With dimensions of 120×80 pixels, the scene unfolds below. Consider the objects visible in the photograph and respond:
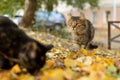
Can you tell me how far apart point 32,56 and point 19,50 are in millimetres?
303

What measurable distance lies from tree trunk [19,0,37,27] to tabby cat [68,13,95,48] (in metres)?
13.0

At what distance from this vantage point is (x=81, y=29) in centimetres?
1101

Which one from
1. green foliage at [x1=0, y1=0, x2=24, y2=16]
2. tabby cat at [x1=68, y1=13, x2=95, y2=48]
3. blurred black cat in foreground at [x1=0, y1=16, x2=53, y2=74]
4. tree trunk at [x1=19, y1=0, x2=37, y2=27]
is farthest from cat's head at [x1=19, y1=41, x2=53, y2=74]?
green foliage at [x1=0, y1=0, x2=24, y2=16]

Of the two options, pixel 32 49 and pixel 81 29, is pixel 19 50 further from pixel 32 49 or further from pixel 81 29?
pixel 81 29

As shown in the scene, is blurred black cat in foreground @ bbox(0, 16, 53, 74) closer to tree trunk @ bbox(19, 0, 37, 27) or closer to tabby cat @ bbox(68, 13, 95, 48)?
tabby cat @ bbox(68, 13, 95, 48)

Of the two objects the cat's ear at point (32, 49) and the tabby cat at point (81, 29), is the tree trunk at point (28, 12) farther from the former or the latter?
the cat's ear at point (32, 49)

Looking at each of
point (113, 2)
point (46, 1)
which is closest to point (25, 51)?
point (46, 1)

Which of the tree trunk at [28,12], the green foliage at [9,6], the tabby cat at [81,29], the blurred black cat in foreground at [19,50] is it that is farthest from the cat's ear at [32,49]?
the green foliage at [9,6]

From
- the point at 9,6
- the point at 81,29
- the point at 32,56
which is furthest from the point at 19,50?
the point at 9,6

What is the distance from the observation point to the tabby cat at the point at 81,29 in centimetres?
1091

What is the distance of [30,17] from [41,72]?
19175 mm

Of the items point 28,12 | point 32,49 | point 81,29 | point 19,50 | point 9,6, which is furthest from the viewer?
point 9,6

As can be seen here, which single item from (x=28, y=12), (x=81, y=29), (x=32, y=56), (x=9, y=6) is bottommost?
(x=28, y=12)

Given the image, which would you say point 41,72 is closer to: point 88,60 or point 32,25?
point 88,60
